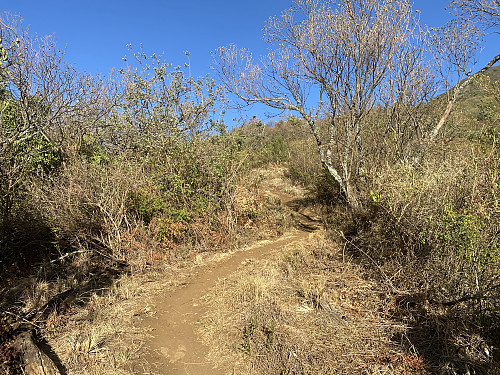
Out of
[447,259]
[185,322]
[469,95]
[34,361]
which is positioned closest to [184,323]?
[185,322]

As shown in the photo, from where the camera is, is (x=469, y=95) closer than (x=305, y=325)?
No

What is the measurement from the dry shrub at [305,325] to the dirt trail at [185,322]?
205 mm

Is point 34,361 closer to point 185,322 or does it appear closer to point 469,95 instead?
point 185,322

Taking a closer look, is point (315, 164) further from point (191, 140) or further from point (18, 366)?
point (18, 366)

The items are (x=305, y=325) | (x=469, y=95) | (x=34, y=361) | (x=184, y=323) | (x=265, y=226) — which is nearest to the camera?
(x=34, y=361)

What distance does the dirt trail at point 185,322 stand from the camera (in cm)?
347

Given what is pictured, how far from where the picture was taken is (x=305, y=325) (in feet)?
12.3

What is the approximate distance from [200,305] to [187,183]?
367cm

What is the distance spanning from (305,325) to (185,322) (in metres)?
1.86

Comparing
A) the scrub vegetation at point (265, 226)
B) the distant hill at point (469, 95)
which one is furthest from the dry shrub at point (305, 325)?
the distant hill at point (469, 95)

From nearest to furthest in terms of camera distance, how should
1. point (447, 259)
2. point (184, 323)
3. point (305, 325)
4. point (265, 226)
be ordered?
point (447, 259) < point (305, 325) < point (184, 323) < point (265, 226)

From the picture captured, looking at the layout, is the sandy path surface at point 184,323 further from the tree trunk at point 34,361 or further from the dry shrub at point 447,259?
the dry shrub at point 447,259

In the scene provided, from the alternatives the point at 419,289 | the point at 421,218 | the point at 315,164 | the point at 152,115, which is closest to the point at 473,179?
the point at 421,218

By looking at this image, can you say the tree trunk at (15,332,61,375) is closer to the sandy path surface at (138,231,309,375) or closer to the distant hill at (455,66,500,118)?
the sandy path surface at (138,231,309,375)
